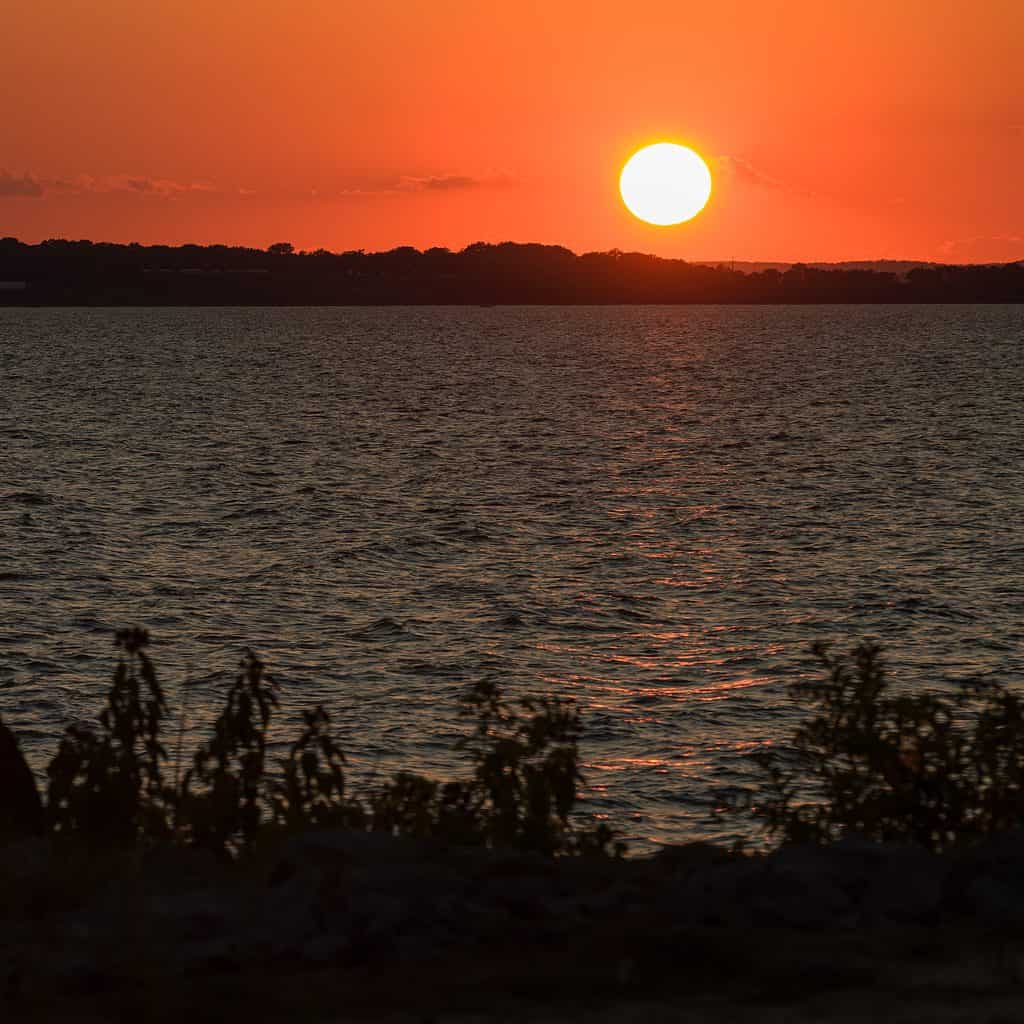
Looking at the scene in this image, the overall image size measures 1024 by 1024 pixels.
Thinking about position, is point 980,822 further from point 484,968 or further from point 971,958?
point 484,968

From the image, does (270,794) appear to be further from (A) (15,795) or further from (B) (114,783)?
(A) (15,795)

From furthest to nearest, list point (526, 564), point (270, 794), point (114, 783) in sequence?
point (526, 564), point (270, 794), point (114, 783)

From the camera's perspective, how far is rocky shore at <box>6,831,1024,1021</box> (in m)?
8.20

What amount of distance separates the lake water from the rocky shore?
1282 cm

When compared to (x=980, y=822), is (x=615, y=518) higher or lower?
lower

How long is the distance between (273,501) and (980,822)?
46584 mm

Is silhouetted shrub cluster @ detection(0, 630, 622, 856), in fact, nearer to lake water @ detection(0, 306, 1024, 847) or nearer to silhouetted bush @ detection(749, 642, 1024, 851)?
silhouetted bush @ detection(749, 642, 1024, 851)

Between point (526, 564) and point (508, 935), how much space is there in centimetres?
3457

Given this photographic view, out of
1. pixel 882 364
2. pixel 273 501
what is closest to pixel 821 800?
pixel 273 501

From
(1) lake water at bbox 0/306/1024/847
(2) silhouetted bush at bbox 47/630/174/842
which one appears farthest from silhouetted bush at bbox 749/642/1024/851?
(1) lake water at bbox 0/306/1024/847

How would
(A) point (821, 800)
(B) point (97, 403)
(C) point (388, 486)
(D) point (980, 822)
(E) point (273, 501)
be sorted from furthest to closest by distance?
(B) point (97, 403) < (C) point (388, 486) < (E) point (273, 501) < (A) point (821, 800) < (D) point (980, 822)

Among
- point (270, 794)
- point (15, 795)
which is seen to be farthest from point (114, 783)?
point (15, 795)

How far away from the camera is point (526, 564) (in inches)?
1722

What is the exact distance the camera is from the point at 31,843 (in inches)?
451
